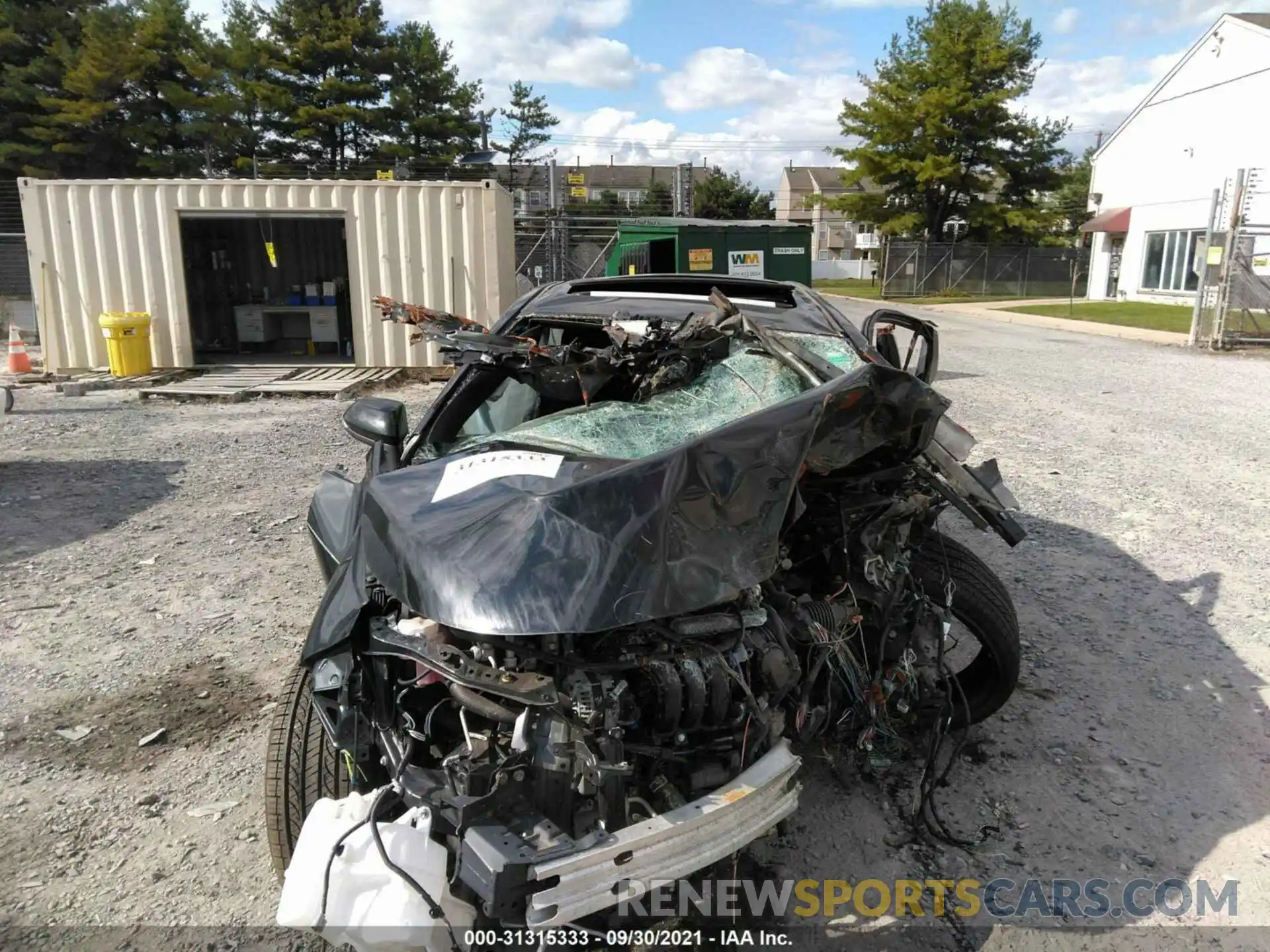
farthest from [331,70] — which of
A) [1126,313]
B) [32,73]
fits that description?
[1126,313]

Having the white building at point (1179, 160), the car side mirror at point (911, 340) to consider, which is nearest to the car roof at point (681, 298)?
the car side mirror at point (911, 340)

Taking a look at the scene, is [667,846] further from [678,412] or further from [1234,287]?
[1234,287]

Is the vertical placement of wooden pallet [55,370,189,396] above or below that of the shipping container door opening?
below

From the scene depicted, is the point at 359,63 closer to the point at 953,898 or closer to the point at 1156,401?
the point at 1156,401

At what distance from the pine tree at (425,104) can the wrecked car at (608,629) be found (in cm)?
3542

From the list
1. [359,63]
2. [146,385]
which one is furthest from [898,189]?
[146,385]

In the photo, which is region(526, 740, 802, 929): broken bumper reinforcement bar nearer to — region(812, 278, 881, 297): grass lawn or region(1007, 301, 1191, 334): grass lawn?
region(1007, 301, 1191, 334): grass lawn

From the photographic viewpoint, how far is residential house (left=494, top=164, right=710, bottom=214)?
103 feet

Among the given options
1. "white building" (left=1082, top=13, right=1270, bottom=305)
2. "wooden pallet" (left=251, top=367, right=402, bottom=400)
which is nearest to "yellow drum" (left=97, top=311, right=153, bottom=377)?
"wooden pallet" (left=251, top=367, right=402, bottom=400)

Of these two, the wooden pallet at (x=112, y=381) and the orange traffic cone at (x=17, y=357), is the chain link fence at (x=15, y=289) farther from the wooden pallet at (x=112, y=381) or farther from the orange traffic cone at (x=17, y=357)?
the wooden pallet at (x=112, y=381)

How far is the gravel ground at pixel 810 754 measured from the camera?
8.91 feet

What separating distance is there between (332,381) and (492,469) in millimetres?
10432

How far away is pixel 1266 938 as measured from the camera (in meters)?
2.44

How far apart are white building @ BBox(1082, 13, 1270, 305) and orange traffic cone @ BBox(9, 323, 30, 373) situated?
25.8 metres
